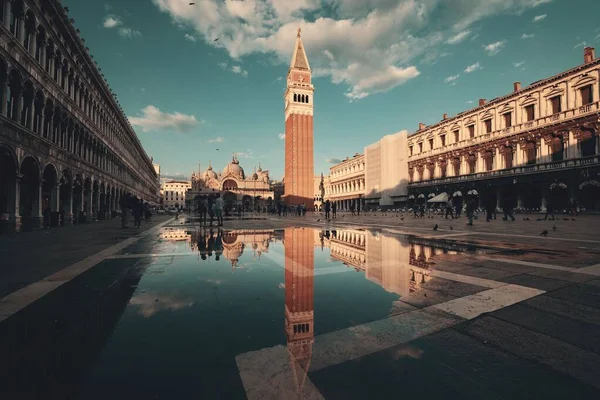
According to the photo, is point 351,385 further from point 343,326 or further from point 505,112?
point 505,112

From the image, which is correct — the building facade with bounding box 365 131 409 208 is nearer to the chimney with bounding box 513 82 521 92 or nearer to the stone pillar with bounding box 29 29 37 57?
the chimney with bounding box 513 82 521 92

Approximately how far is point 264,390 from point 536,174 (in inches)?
1427

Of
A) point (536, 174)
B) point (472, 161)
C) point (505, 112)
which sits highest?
point (505, 112)

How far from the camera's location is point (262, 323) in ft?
8.32

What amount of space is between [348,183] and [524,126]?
3848cm

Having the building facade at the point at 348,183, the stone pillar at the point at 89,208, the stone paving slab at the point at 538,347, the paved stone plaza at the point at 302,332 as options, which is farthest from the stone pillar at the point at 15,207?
the building facade at the point at 348,183

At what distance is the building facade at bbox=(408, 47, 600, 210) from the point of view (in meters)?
25.2

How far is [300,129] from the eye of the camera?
7425 centimetres

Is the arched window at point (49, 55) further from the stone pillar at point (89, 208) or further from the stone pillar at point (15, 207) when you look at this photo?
the stone pillar at point (89, 208)

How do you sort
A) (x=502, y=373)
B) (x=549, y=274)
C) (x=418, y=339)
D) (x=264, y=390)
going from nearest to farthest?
1. (x=264, y=390)
2. (x=502, y=373)
3. (x=418, y=339)
4. (x=549, y=274)

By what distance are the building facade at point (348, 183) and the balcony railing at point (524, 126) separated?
19.8 metres

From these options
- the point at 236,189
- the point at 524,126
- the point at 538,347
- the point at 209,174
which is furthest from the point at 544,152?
the point at 209,174

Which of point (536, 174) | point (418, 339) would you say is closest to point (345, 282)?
point (418, 339)

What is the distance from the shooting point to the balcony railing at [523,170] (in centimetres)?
2517
